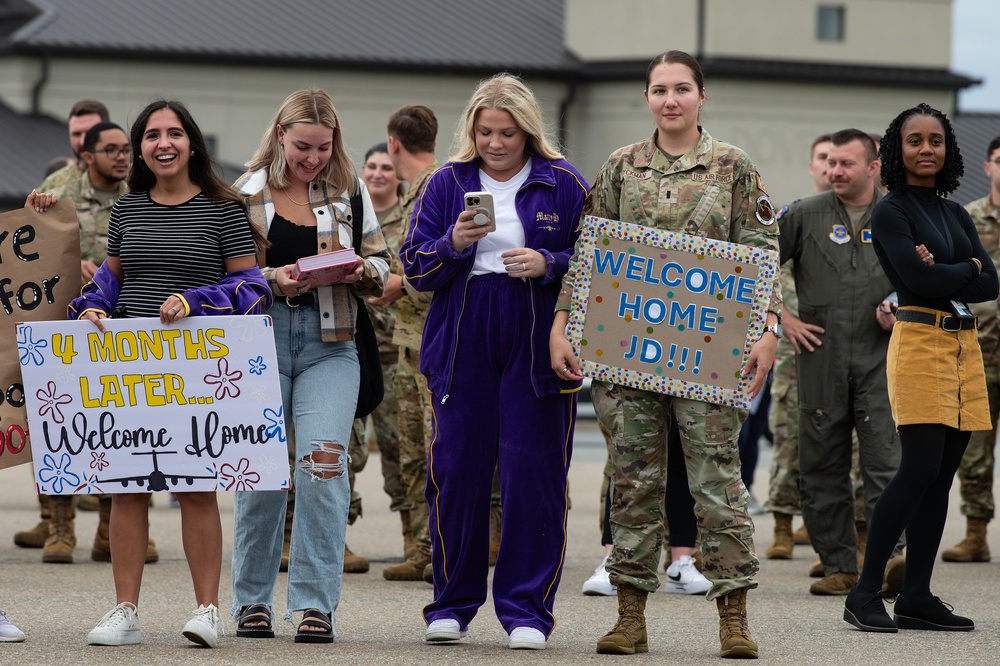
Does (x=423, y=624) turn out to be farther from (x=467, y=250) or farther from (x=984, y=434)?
(x=984, y=434)

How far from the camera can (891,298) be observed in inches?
335

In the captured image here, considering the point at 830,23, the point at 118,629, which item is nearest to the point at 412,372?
the point at 118,629

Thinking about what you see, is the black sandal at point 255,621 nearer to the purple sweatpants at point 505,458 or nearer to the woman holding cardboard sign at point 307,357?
the woman holding cardboard sign at point 307,357

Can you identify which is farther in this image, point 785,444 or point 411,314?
point 785,444

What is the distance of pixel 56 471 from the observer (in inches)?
257

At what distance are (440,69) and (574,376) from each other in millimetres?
33293

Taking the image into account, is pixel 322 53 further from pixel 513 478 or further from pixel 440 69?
pixel 513 478

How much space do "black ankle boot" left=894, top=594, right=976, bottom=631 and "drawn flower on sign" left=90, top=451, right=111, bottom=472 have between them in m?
3.47

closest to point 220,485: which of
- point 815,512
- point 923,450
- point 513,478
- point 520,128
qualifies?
point 513,478

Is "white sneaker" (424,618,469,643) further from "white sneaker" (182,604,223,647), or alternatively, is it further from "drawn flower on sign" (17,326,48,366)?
"drawn flower on sign" (17,326,48,366)

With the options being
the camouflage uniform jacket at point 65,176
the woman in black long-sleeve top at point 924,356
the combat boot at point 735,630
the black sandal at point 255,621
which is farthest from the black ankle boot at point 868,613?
the camouflage uniform jacket at point 65,176

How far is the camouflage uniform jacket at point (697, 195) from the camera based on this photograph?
253 inches

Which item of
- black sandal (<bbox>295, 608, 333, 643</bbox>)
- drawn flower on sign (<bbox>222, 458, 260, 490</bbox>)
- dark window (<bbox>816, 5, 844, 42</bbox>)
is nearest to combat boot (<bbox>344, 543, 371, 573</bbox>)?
black sandal (<bbox>295, 608, 333, 643</bbox>)

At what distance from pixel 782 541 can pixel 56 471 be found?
5258mm
